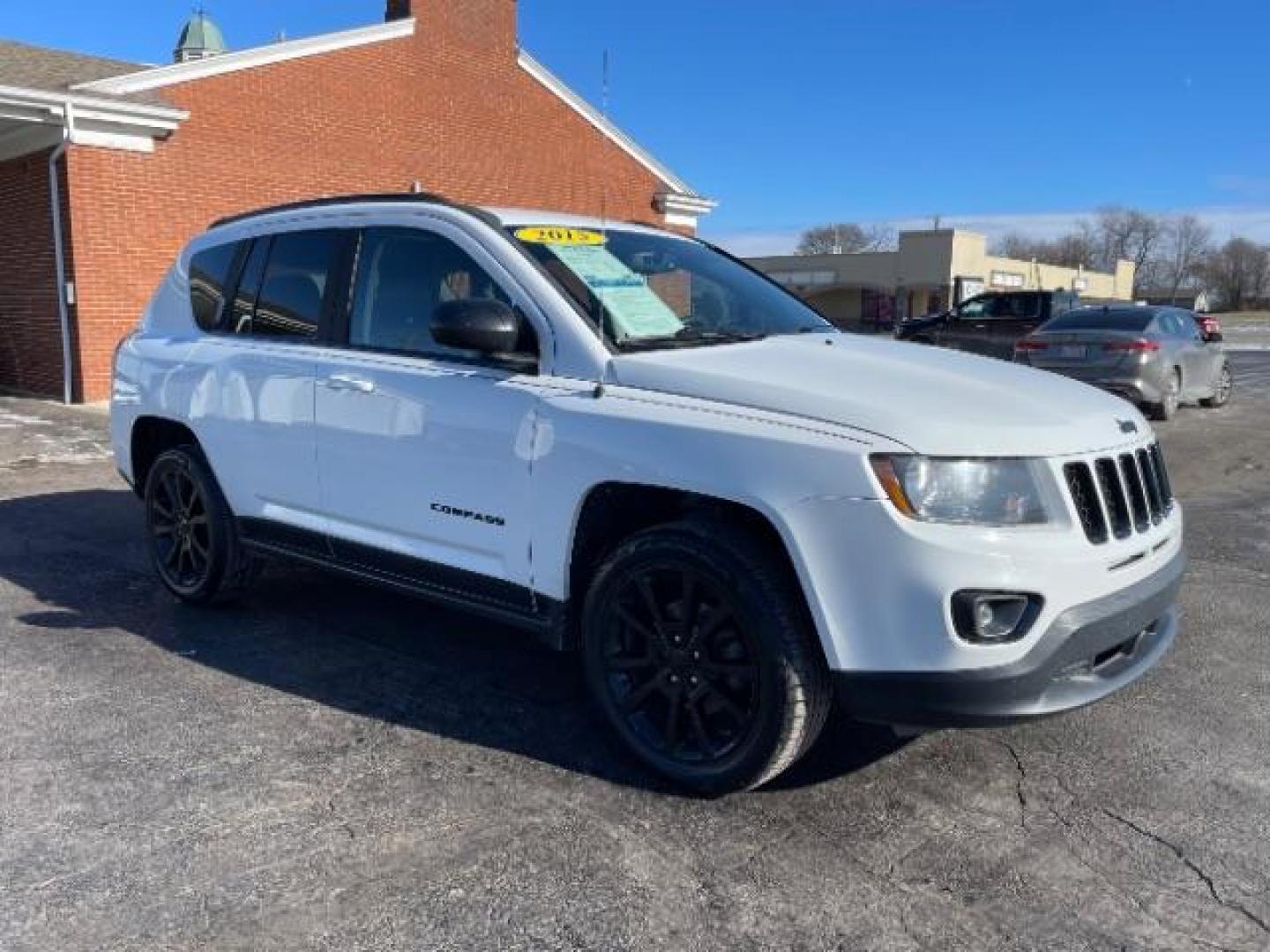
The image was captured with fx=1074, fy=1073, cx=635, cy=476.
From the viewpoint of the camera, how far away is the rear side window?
511 inches

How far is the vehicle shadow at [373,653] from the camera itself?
3754 millimetres

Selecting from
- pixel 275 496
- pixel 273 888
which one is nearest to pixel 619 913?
pixel 273 888

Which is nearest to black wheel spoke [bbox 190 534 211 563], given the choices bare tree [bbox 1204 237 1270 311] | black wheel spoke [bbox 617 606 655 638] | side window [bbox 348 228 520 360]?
side window [bbox 348 228 520 360]

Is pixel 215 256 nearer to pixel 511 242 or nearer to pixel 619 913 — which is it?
pixel 511 242

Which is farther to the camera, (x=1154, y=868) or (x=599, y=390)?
(x=599, y=390)

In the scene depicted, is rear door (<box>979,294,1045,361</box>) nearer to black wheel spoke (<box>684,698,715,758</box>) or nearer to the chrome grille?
the chrome grille

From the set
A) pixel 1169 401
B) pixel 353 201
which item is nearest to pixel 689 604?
pixel 353 201

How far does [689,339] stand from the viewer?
381 centimetres

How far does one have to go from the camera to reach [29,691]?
4207mm

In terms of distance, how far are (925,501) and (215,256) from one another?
3.87 m

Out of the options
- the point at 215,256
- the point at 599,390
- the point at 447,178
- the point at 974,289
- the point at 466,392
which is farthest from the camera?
the point at 974,289

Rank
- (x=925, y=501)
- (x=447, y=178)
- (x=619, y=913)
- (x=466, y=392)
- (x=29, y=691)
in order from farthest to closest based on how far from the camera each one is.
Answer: (x=447, y=178) → (x=29, y=691) → (x=466, y=392) → (x=925, y=501) → (x=619, y=913)

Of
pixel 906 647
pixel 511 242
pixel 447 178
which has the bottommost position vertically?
pixel 906 647

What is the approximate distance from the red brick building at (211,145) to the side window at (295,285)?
6228 mm
